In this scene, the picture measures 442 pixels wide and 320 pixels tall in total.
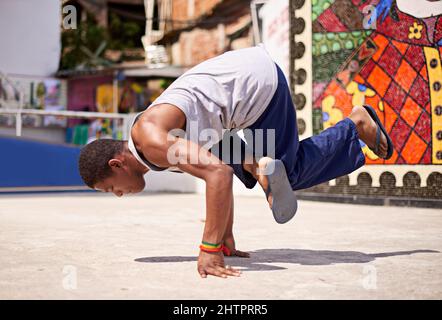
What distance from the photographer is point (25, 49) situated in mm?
20406

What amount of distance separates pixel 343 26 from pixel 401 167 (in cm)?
197

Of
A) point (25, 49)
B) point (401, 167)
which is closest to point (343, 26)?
point (401, 167)

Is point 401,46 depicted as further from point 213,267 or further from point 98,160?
point 213,267

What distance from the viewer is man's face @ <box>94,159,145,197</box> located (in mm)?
2875

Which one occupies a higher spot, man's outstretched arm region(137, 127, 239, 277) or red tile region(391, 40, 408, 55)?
red tile region(391, 40, 408, 55)

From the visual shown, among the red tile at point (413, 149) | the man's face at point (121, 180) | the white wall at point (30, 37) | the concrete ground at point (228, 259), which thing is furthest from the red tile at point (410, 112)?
the white wall at point (30, 37)

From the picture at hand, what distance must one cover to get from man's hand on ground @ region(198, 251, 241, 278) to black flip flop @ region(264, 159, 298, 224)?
42cm

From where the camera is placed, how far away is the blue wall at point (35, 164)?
922cm

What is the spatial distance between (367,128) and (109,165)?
149cm

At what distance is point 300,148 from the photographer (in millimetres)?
3230

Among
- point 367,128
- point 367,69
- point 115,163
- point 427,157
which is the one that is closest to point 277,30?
point 367,69

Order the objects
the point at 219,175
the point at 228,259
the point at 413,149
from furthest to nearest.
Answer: the point at 413,149 → the point at 228,259 → the point at 219,175

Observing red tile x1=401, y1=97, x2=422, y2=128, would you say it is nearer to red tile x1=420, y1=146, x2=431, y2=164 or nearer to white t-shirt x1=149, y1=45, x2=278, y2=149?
red tile x1=420, y1=146, x2=431, y2=164

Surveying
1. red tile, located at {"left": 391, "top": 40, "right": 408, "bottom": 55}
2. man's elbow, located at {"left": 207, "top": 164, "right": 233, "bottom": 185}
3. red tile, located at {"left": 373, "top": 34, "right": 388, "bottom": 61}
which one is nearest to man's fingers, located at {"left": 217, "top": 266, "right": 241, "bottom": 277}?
man's elbow, located at {"left": 207, "top": 164, "right": 233, "bottom": 185}
